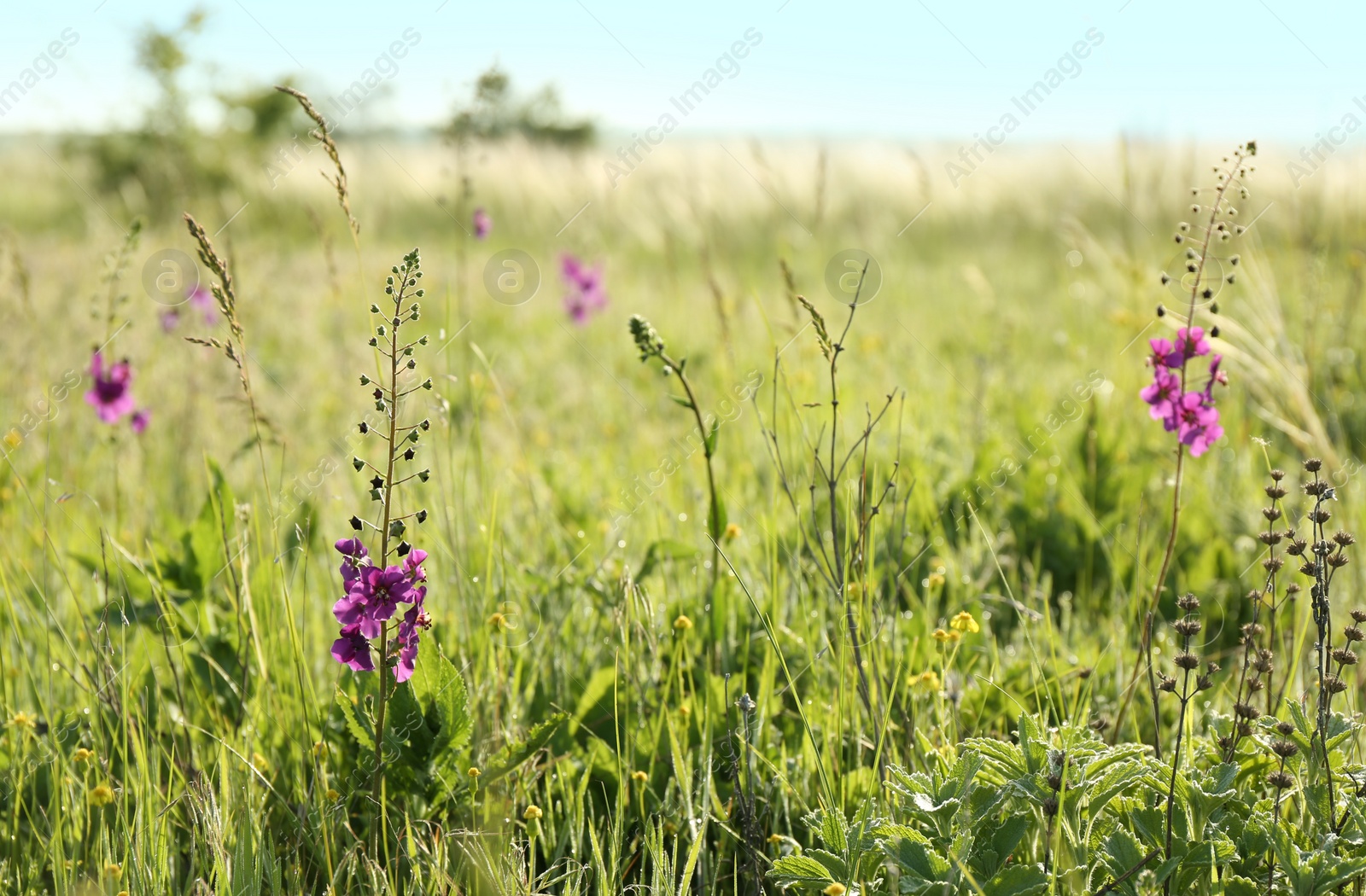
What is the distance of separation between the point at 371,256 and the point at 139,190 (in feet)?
20.5

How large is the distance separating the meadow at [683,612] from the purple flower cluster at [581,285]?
18 millimetres

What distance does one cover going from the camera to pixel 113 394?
105 inches

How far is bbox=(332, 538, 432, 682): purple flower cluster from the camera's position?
1363mm

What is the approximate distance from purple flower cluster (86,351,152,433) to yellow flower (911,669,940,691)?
2.10 m

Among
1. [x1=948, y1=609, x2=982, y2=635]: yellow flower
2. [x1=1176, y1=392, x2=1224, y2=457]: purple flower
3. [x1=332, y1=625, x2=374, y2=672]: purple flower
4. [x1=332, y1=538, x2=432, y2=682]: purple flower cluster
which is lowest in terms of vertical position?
[x1=948, y1=609, x2=982, y2=635]: yellow flower

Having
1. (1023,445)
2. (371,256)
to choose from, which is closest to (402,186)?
(371,256)

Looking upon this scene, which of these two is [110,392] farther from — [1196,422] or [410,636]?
[1196,422]

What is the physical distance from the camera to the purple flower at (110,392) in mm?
2621

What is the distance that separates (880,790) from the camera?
1585mm

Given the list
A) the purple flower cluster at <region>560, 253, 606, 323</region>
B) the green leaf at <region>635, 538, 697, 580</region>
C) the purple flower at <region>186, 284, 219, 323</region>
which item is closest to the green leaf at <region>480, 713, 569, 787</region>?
the green leaf at <region>635, 538, 697, 580</region>

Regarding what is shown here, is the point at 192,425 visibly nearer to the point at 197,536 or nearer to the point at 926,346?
the point at 197,536

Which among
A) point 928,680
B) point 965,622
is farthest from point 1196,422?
point 928,680

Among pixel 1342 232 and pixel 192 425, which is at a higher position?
pixel 1342 232

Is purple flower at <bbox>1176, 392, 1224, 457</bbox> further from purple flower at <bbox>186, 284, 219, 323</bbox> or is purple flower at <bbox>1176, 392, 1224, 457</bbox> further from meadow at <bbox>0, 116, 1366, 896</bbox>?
purple flower at <bbox>186, 284, 219, 323</bbox>
